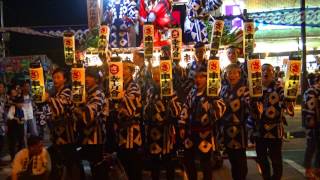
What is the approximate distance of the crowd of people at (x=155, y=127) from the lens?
6883 millimetres

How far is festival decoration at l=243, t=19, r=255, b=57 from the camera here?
7918mm

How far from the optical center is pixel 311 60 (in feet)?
73.0

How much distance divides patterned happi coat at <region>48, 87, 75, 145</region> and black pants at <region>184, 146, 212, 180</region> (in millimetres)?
1764

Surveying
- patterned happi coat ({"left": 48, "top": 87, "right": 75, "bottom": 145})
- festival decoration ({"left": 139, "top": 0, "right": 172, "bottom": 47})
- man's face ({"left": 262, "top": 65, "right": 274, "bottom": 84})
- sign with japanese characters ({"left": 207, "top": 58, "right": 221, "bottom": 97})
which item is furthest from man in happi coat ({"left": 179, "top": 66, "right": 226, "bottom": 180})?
festival decoration ({"left": 139, "top": 0, "right": 172, "bottom": 47})

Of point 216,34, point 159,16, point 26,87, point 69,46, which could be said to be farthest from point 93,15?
point 216,34

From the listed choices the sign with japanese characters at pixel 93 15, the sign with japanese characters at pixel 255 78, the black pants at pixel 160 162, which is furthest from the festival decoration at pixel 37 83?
the sign with japanese characters at pixel 93 15

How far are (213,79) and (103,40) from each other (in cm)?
302

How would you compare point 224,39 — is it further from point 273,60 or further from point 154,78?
point 273,60

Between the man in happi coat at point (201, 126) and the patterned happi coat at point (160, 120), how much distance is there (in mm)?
325

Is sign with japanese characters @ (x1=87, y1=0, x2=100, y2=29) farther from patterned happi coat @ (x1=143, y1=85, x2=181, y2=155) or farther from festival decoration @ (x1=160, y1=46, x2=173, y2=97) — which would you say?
festival decoration @ (x1=160, y1=46, x2=173, y2=97)

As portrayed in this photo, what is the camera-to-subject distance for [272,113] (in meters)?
7.29

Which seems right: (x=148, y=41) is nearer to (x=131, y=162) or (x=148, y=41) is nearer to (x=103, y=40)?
(x=103, y=40)

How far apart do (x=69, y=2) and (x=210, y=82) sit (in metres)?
28.8

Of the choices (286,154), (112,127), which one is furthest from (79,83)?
(286,154)
